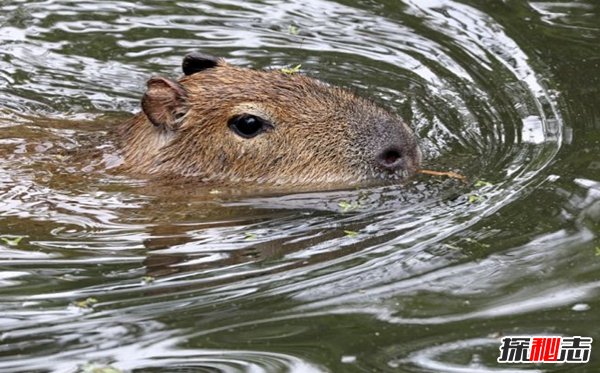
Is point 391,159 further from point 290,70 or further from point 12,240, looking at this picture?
point 12,240

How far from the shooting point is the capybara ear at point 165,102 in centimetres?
826

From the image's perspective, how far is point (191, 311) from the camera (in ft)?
19.9

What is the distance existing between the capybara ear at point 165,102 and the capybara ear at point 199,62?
0.44 metres

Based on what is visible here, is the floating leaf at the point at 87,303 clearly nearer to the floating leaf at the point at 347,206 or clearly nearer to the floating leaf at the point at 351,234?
the floating leaf at the point at 351,234

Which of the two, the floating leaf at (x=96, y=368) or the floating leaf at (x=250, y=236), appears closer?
the floating leaf at (x=96, y=368)

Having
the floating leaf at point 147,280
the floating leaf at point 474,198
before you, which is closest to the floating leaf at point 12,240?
the floating leaf at point 147,280

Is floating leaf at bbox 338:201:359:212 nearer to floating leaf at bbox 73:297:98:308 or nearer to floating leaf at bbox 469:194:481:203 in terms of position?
floating leaf at bbox 469:194:481:203

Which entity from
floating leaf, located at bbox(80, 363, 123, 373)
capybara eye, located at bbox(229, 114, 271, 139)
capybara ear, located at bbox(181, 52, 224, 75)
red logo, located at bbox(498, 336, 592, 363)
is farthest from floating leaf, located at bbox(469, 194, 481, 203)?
floating leaf, located at bbox(80, 363, 123, 373)

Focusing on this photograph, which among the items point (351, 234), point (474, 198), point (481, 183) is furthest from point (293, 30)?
point (351, 234)

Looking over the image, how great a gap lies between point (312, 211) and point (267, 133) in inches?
29.5

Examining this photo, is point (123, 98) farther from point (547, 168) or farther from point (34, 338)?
point (34, 338)

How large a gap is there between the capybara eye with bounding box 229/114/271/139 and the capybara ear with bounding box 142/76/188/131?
365 mm

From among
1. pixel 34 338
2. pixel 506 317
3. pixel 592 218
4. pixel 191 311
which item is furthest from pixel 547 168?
pixel 34 338

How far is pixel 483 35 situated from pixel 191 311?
559 centimetres
